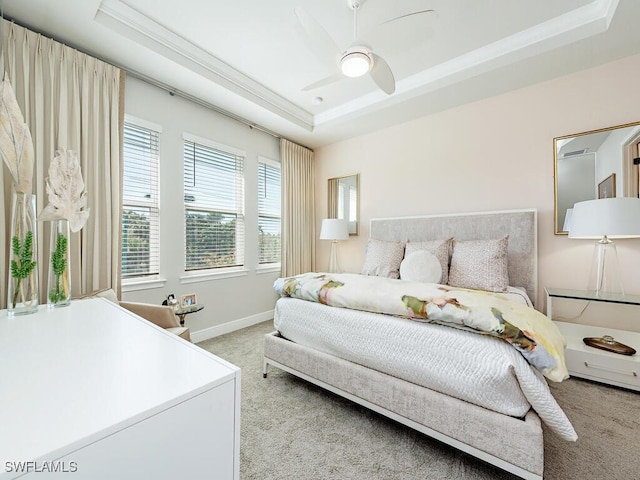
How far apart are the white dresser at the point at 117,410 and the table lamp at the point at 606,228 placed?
2669 millimetres

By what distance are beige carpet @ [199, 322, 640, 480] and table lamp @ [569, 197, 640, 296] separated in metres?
0.90

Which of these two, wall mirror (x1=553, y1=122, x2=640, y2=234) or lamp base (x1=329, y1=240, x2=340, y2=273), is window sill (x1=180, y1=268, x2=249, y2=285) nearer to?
lamp base (x1=329, y1=240, x2=340, y2=273)

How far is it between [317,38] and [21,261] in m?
2.01

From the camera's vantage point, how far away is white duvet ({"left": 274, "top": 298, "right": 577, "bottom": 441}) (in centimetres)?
117

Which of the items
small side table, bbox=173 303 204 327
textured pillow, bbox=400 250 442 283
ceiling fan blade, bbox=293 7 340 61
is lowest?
small side table, bbox=173 303 204 327

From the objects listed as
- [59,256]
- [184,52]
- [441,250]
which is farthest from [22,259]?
[441,250]

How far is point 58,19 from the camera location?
1922mm

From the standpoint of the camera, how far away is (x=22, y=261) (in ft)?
3.96

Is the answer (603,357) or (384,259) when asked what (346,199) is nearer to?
(384,259)

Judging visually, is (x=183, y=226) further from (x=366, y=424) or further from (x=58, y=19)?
(x=366, y=424)

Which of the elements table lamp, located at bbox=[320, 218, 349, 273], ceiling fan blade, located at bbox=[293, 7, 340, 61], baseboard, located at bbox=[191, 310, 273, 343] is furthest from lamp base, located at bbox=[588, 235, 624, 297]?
baseboard, located at bbox=[191, 310, 273, 343]

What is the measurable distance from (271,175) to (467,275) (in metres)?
2.78

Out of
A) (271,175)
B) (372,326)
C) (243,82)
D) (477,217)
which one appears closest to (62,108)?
(243,82)

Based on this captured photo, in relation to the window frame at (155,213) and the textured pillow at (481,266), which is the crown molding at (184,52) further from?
the textured pillow at (481,266)
